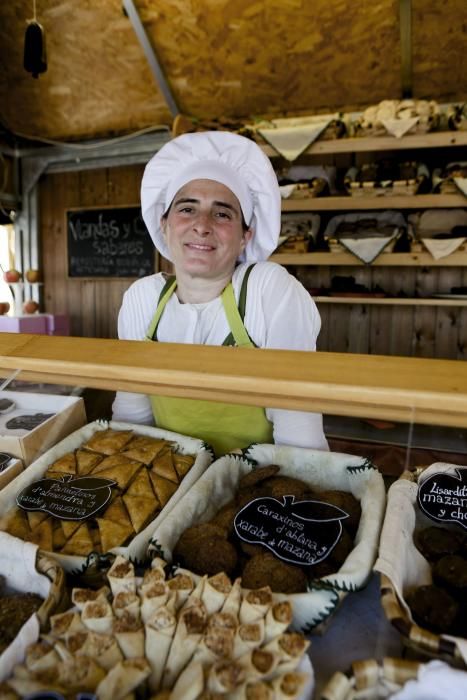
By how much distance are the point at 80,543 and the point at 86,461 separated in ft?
0.79

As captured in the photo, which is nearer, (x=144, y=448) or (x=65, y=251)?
(x=144, y=448)

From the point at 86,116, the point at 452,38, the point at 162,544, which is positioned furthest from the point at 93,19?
the point at 162,544

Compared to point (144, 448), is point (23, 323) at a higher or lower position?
lower

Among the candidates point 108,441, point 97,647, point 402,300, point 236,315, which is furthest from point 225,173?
point 402,300

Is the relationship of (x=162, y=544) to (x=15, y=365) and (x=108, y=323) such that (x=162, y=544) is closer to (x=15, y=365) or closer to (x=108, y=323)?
(x=15, y=365)

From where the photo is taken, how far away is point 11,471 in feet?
3.51

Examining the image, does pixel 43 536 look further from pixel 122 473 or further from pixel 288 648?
pixel 288 648

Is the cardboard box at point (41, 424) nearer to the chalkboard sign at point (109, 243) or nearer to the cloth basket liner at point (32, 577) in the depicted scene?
the cloth basket liner at point (32, 577)

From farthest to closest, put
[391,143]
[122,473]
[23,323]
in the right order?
[23,323]
[391,143]
[122,473]

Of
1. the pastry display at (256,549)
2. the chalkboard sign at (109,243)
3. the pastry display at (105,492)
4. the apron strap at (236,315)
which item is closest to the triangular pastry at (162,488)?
the pastry display at (105,492)

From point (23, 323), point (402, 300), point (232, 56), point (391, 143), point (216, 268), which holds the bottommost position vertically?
point (23, 323)

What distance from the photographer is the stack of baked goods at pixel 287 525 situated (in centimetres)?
79

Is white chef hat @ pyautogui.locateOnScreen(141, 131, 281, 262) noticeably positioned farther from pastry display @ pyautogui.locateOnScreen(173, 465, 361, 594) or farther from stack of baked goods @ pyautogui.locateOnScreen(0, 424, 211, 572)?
pastry display @ pyautogui.locateOnScreen(173, 465, 361, 594)

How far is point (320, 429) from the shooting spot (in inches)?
47.3
